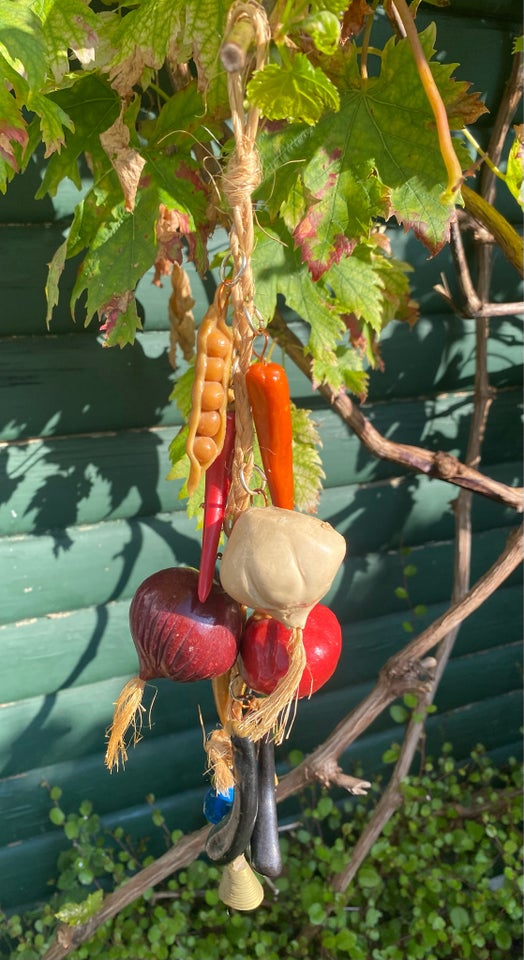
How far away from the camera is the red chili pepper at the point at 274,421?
0.61m

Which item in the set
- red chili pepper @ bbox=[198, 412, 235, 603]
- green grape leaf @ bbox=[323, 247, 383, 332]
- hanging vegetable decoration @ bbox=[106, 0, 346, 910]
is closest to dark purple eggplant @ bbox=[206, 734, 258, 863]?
hanging vegetable decoration @ bbox=[106, 0, 346, 910]

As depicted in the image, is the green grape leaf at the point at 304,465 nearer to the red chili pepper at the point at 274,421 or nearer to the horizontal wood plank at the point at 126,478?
the horizontal wood plank at the point at 126,478

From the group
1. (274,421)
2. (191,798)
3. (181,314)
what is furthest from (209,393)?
(191,798)

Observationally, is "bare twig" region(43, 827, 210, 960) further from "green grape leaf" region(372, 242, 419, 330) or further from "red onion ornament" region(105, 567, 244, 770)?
"green grape leaf" region(372, 242, 419, 330)

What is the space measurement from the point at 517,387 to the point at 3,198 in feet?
3.47

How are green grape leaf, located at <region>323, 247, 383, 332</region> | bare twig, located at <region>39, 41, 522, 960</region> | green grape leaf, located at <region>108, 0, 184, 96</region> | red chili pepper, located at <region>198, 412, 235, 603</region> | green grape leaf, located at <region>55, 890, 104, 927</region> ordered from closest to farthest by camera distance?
red chili pepper, located at <region>198, 412, 235, 603</region>, green grape leaf, located at <region>108, 0, 184, 96</region>, green grape leaf, located at <region>323, 247, 383, 332</region>, bare twig, located at <region>39, 41, 522, 960</region>, green grape leaf, located at <region>55, 890, 104, 927</region>

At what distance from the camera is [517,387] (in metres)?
1.68

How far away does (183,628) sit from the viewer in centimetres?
65

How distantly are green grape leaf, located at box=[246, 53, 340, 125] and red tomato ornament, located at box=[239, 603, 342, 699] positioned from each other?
39 centimetres

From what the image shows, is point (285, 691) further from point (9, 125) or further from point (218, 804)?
point (9, 125)

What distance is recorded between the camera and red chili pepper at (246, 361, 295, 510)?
2.00ft

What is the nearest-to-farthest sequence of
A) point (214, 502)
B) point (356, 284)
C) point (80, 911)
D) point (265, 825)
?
point (214, 502), point (265, 825), point (356, 284), point (80, 911)

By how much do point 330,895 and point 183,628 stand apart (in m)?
1.07

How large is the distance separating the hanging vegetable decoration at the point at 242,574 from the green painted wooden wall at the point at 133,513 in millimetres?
627
